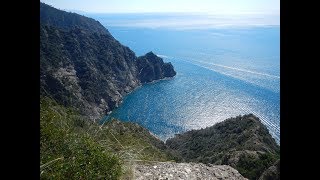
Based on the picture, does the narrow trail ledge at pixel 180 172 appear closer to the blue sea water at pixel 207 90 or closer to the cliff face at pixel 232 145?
the cliff face at pixel 232 145

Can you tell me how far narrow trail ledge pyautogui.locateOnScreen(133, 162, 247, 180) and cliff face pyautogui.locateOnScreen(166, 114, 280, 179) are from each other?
16.8 feet

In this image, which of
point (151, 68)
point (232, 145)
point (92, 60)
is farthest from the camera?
point (151, 68)

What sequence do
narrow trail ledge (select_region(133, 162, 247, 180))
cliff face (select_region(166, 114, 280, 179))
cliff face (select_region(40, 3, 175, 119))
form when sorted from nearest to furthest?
1. narrow trail ledge (select_region(133, 162, 247, 180))
2. cliff face (select_region(166, 114, 280, 179))
3. cliff face (select_region(40, 3, 175, 119))

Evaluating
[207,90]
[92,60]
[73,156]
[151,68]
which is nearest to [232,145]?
[73,156]

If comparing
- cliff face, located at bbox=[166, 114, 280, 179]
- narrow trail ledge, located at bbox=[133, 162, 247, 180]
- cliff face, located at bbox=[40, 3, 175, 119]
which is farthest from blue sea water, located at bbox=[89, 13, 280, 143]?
narrow trail ledge, located at bbox=[133, 162, 247, 180]

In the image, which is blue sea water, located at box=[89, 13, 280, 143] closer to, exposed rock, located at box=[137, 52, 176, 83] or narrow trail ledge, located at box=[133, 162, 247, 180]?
exposed rock, located at box=[137, 52, 176, 83]

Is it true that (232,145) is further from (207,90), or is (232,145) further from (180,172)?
(207,90)

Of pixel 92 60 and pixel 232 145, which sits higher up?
pixel 92 60

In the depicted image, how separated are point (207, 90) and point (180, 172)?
35.9 metres

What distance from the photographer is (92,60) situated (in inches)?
1164

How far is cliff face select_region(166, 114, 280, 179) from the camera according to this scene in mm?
11219
